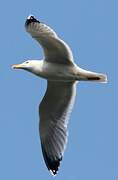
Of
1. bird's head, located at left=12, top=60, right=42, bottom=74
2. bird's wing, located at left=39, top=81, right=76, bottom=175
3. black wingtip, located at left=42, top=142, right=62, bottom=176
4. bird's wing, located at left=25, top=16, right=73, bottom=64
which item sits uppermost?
bird's wing, located at left=25, top=16, right=73, bottom=64

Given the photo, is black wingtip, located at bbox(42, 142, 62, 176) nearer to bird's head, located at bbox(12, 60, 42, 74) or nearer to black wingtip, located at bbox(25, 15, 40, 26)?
bird's head, located at bbox(12, 60, 42, 74)

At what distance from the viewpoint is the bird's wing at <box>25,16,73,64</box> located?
13.4 metres

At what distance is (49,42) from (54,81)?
3.93 ft

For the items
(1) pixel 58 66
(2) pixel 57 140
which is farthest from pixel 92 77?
(2) pixel 57 140

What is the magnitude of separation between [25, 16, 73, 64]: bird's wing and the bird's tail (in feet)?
0.89

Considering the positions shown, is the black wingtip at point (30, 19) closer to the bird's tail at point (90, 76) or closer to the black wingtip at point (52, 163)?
the bird's tail at point (90, 76)

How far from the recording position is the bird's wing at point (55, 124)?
49.3ft

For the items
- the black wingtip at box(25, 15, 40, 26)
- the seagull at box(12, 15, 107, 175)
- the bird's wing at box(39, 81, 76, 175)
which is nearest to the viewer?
the black wingtip at box(25, 15, 40, 26)

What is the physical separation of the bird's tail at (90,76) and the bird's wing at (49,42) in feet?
0.89

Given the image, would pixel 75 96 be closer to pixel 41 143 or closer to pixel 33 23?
pixel 41 143

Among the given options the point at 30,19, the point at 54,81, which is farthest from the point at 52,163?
the point at 30,19

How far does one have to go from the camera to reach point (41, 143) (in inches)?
597

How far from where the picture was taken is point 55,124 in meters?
15.1

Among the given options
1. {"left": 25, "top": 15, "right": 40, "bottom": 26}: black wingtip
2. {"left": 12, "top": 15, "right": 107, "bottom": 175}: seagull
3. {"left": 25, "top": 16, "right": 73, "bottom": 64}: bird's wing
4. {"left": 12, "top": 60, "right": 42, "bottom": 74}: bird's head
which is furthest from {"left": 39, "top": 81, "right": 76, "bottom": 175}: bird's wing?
{"left": 25, "top": 15, "right": 40, "bottom": 26}: black wingtip
